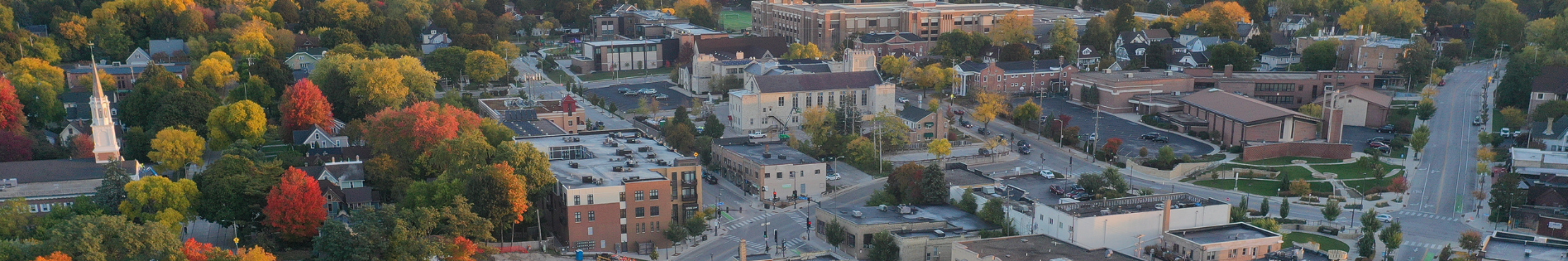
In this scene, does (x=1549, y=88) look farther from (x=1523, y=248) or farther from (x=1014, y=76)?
(x=1523, y=248)

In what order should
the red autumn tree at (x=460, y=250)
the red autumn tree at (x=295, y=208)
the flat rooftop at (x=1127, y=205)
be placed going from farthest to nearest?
the red autumn tree at (x=295, y=208), the flat rooftop at (x=1127, y=205), the red autumn tree at (x=460, y=250)

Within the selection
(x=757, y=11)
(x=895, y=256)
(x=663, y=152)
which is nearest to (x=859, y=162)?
(x=663, y=152)

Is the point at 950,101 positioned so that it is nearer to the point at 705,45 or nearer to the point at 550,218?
the point at 705,45

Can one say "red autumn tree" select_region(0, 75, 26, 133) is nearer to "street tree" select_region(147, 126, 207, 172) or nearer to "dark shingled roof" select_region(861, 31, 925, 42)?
"street tree" select_region(147, 126, 207, 172)

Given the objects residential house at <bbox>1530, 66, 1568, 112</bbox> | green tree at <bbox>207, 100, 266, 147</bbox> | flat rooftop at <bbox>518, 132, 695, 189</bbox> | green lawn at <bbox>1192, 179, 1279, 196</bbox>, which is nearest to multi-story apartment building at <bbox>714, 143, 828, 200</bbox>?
flat rooftop at <bbox>518, 132, 695, 189</bbox>

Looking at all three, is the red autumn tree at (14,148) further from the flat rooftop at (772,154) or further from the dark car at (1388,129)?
the dark car at (1388,129)

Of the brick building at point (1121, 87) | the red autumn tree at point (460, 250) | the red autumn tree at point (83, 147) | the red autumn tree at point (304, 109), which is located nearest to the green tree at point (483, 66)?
the red autumn tree at point (304, 109)
